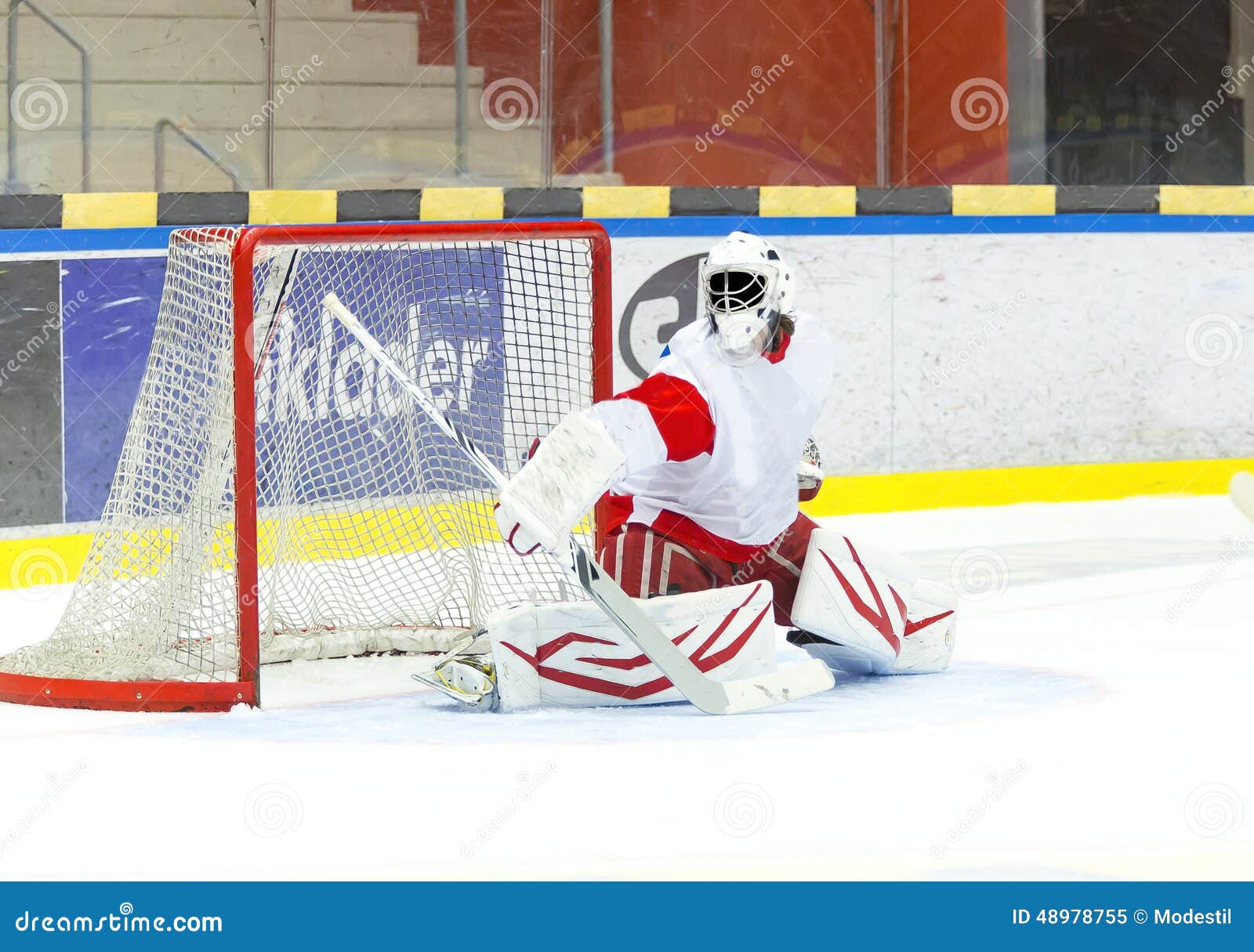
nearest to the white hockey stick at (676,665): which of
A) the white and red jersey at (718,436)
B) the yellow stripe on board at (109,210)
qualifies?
the white and red jersey at (718,436)

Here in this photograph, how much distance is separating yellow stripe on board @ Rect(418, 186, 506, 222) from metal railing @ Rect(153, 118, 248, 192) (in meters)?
0.91

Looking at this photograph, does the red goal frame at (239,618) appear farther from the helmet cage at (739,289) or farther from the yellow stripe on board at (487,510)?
the helmet cage at (739,289)

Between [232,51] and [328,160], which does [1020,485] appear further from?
[232,51]

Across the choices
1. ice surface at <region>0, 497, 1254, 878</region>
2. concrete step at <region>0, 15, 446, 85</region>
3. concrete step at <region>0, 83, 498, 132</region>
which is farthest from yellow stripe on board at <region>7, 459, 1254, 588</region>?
concrete step at <region>0, 15, 446, 85</region>

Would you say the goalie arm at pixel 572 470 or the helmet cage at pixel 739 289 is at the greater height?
the helmet cage at pixel 739 289

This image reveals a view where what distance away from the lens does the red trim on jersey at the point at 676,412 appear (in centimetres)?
277

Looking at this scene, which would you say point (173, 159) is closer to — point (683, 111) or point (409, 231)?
point (683, 111)

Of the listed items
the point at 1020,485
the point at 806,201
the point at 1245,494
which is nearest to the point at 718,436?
the point at 1245,494

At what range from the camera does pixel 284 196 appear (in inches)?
187

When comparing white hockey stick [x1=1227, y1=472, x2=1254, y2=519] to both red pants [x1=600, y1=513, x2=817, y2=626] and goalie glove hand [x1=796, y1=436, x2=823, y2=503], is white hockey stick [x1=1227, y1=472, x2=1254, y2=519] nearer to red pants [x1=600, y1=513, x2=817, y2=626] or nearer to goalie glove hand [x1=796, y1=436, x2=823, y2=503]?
goalie glove hand [x1=796, y1=436, x2=823, y2=503]

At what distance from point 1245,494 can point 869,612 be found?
1.28m

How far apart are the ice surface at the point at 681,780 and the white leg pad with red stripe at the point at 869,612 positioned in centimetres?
6
